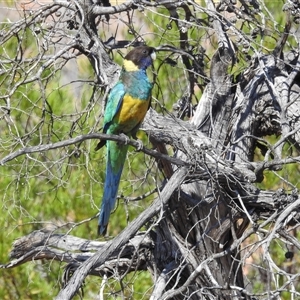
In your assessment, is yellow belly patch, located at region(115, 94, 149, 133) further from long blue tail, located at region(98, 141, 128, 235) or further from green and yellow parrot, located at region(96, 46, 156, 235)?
long blue tail, located at region(98, 141, 128, 235)

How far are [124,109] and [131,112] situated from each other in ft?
0.15

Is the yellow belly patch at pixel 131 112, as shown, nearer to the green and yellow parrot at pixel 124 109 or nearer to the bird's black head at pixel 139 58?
the green and yellow parrot at pixel 124 109

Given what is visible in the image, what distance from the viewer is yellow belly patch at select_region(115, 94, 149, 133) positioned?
3.55m

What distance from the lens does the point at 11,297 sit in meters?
5.08

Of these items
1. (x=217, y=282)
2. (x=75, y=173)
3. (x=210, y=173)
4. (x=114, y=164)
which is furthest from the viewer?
(x=75, y=173)

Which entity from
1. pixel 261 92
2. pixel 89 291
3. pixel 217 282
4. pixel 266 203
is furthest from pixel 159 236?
pixel 89 291

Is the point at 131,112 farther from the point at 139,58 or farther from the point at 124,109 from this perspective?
the point at 139,58

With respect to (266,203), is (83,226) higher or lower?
lower

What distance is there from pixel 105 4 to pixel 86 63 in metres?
1.50

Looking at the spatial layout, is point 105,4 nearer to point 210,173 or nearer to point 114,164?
point 114,164

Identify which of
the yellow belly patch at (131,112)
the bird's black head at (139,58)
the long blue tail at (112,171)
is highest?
the bird's black head at (139,58)

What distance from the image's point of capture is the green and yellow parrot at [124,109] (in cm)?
354

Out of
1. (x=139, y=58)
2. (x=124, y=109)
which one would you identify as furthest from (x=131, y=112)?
(x=139, y=58)

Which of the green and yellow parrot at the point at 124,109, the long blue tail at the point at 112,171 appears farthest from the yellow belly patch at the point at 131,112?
the long blue tail at the point at 112,171
